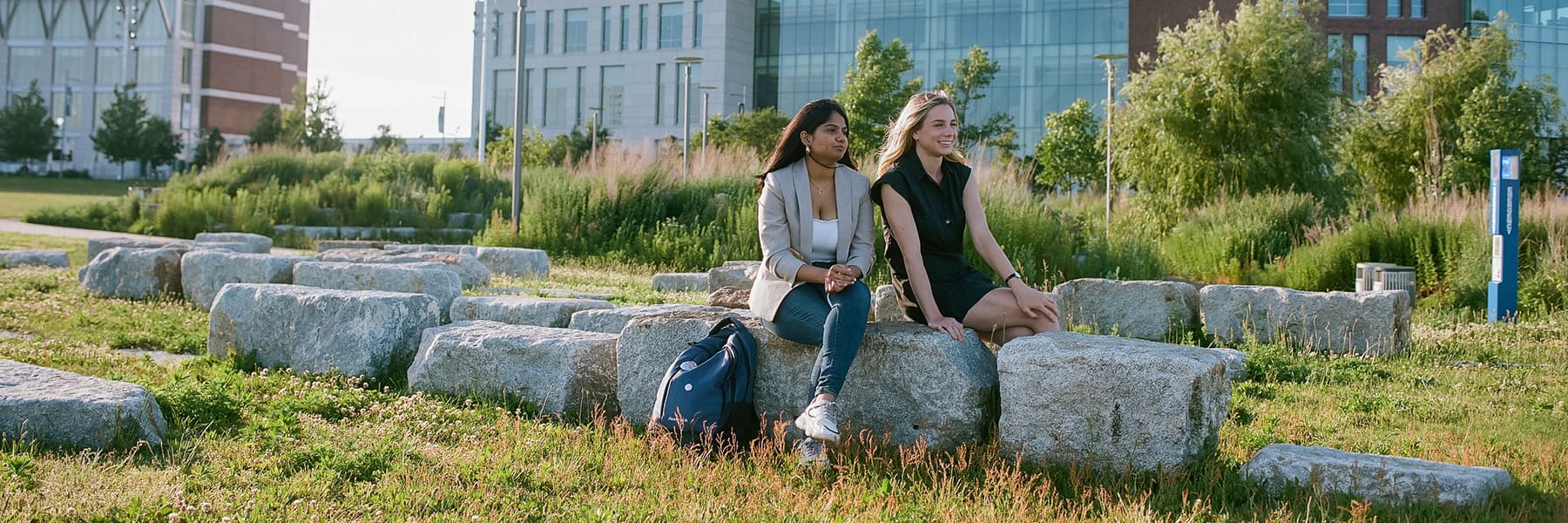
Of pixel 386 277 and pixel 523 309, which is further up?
pixel 386 277

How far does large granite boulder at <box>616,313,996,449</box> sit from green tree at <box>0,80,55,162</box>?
67.0 m

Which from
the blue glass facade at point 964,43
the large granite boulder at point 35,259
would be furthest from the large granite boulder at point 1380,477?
Result: the blue glass facade at point 964,43

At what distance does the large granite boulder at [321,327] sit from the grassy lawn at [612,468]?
0.67ft

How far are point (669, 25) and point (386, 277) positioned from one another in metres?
51.5

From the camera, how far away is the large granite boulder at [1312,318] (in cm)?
834

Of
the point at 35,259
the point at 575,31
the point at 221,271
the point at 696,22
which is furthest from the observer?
the point at 575,31

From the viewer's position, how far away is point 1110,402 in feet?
14.4

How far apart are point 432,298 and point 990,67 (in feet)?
129

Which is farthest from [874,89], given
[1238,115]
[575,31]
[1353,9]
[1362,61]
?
[575,31]

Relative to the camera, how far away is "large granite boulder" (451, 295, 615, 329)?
775 centimetres

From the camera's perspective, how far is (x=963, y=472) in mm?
4473

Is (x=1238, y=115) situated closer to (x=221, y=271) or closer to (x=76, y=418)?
(x=221, y=271)

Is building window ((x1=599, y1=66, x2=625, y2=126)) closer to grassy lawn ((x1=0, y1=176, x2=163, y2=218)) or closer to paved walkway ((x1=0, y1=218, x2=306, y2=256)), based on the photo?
grassy lawn ((x1=0, y1=176, x2=163, y2=218))

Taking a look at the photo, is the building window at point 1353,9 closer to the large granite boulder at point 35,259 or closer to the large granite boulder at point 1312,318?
the large granite boulder at point 1312,318
